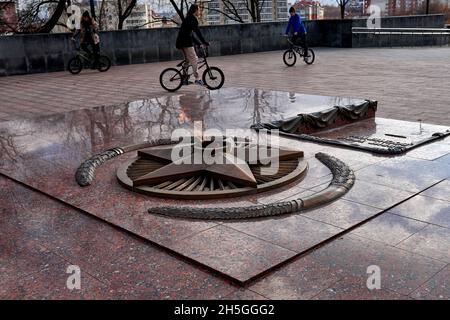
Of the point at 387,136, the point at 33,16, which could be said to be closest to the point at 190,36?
the point at 387,136

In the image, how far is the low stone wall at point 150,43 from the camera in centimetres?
1641

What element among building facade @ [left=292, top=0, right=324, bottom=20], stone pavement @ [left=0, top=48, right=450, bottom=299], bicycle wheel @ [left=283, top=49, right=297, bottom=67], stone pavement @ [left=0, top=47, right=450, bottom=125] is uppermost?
building facade @ [left=292, top=0, right=324, bottom=20]

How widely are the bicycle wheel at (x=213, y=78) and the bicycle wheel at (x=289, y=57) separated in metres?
5.10

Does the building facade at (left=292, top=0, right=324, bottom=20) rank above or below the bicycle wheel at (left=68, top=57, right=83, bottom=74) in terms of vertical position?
above

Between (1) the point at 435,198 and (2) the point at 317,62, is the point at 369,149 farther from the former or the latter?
(2) the point at 317,62

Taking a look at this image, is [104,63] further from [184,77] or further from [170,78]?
[184,77]

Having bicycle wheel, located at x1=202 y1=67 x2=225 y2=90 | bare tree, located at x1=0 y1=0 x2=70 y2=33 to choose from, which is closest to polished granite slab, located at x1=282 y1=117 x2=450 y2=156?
bicycle wheel, located at x1=202 y1=67 x2=225 y2=90

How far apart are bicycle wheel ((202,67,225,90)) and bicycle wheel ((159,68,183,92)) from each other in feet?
1.81

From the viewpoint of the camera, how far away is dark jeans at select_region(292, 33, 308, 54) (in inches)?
648

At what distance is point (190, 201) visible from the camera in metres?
4.38

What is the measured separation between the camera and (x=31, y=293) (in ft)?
10.1

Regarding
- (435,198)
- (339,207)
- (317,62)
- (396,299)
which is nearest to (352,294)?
(396,299)

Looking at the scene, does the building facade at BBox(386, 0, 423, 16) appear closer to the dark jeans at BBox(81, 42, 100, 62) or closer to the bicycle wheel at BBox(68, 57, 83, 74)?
the dark jeans at BBox(81, 42, 100, 62)

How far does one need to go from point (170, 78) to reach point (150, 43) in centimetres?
776
